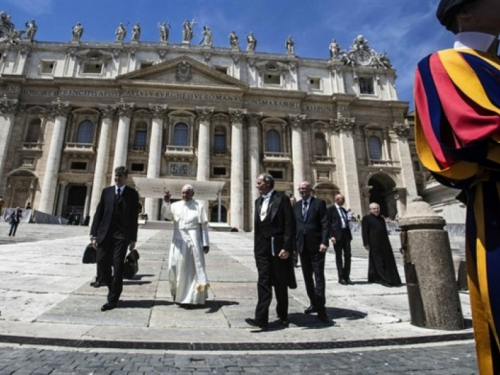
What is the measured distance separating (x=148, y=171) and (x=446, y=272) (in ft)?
93.8

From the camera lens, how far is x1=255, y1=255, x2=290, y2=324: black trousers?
4.02 m

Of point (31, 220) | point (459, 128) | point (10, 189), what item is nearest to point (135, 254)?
point (459, 128)

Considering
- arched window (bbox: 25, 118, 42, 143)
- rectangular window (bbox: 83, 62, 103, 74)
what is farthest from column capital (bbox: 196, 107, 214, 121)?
arched window (bbox: 25, 118, 42, 143)

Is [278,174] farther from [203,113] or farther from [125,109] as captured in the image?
[125,109]

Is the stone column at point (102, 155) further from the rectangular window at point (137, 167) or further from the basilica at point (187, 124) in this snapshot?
the rectangular window at point (137, 167)

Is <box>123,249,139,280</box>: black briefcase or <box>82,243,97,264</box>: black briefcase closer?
<box>123,249,139,280</box>: black briefcase

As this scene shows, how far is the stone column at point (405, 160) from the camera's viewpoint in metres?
32.3

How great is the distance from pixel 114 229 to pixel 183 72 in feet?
102

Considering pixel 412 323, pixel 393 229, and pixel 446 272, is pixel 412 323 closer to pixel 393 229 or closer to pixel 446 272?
pixel 446 272

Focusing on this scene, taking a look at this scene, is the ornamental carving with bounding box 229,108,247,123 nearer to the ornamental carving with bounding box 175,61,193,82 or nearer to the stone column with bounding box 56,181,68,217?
the ornamental carving with bounding box 175,61,193,82

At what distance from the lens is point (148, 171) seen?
97.9 feet

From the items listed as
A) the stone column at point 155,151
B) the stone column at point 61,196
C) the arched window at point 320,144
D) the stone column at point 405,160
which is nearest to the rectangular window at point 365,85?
the stone column at point 405,160

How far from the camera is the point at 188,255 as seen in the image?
4949mm

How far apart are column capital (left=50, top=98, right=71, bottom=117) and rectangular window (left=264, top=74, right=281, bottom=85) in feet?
67.5
